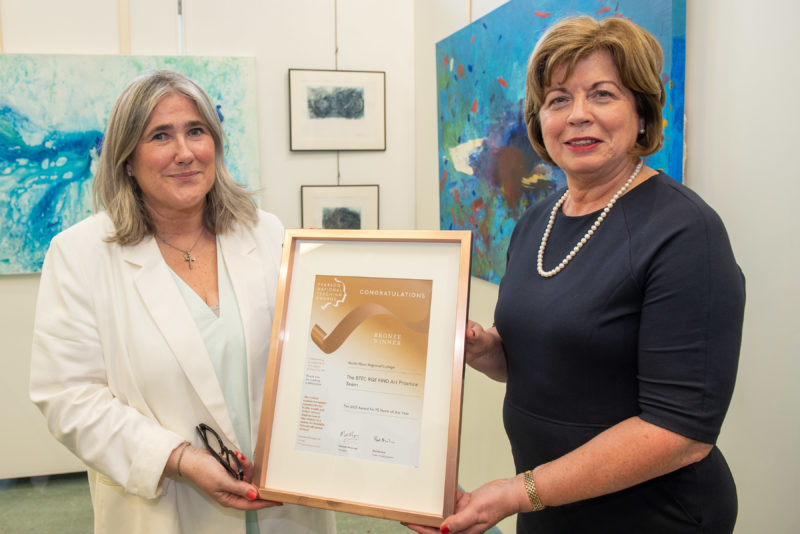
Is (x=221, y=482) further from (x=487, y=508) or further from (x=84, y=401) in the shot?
(x=487, y=508)

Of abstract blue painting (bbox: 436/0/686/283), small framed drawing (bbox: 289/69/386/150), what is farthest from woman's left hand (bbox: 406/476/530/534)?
small framed drawing (bbox: 289/69/386/150)

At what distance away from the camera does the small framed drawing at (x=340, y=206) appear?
12.3 feet

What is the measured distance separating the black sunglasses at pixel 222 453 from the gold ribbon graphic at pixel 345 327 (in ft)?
1.11

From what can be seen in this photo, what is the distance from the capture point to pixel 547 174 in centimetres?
223

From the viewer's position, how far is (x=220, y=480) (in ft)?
4.48

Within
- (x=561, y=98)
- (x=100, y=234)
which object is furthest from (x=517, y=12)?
(x=100, y=234)

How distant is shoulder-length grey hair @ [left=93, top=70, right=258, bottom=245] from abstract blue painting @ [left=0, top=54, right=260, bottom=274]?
2039 millimetres

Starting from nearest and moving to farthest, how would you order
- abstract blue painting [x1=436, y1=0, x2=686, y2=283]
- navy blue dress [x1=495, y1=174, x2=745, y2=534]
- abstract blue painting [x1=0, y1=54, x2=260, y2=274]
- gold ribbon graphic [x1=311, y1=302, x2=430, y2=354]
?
navy blue dress [x1=495, y1=174, x2=745, y2=534] < gold ribbon graphic [x1=311, y1=302, x2=430, y2=354] < abstract blue painting [x1=436, y1=0, x2=686, y2=283] < abstract blue painting [x1=0, y1=54, x2=260, y2=274]

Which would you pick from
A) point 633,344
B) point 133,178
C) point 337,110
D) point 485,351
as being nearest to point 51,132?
point 337,110

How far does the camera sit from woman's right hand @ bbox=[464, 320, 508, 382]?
4.90ft

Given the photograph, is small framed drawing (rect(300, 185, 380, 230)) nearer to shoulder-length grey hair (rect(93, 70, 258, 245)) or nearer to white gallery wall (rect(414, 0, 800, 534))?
shoulder-length grey hair (rect(93, 70, 258, 245))

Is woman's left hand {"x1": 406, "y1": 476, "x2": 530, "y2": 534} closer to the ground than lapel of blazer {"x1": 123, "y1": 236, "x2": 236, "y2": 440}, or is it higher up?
closer to the ground
